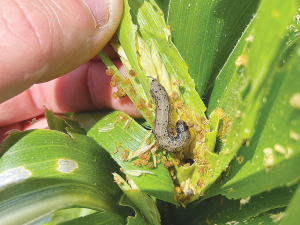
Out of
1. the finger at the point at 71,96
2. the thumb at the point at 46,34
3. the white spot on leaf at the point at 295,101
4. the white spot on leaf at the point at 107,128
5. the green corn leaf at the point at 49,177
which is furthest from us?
the finger at the point at 71,96

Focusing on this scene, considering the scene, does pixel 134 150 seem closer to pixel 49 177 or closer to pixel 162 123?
pixel 162 123

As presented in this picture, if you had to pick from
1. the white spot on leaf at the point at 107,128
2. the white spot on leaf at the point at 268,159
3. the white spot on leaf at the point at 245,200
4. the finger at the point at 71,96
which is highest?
the white spot on leaf at the point at 268,159

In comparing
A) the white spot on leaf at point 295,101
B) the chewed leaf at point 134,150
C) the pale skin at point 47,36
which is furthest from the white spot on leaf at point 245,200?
the pale skin at point 47,36

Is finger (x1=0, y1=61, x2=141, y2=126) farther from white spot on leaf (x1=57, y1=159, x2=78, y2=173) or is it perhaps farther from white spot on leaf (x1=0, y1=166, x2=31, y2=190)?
white spot on leaf (x1=0, y1=166, x2=31, y2=190)

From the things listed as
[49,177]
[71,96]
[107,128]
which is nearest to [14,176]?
[49,177]

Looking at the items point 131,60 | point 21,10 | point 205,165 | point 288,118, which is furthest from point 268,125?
point 21,10

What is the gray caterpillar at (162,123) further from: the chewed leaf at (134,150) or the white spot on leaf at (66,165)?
Result: the white spot on leaf at (66,165)

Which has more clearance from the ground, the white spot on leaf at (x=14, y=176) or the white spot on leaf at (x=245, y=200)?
the white spot on leaf at (x=14, y=176)
